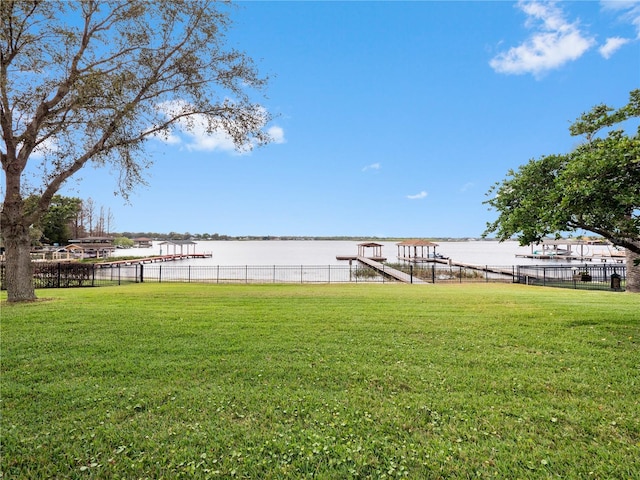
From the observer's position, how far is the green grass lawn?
2.80 m

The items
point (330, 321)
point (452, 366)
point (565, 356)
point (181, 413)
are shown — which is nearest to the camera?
point (181, 413)

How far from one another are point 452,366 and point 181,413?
11.5 feet

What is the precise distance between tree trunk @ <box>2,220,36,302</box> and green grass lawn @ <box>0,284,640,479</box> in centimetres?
382

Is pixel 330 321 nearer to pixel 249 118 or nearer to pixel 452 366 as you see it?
pixel 452 366

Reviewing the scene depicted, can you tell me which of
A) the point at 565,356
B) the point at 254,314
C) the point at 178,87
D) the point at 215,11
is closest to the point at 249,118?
the point at 178,87

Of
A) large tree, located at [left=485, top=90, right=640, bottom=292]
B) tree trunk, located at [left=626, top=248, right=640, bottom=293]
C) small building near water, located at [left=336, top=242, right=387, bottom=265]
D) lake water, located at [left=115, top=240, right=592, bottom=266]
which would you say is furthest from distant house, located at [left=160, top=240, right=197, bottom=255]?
large tree, located at [left=485, top=90, right=640, bottom=292]

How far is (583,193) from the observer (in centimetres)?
580

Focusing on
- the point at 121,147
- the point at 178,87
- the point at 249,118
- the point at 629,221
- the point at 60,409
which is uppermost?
the point at 178,87

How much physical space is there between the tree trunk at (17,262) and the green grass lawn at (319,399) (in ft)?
12.5

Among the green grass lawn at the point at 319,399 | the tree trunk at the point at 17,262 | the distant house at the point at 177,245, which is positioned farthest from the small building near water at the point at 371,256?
the green grass lawn at the point at 319,399

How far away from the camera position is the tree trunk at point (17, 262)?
9.91m

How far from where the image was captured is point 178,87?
1102cm

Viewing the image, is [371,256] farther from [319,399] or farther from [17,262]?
[319,399]

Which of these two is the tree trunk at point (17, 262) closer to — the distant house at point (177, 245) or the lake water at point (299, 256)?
the lake water at point (299, 256)
